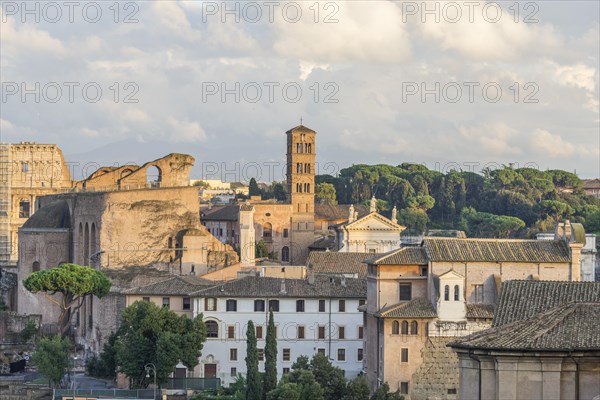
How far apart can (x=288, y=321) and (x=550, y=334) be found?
40.2 metres

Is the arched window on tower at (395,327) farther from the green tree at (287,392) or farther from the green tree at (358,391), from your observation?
the green tree at (287,392)

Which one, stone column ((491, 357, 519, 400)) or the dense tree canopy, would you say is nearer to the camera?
stone column ((491, 357, 519, 400))

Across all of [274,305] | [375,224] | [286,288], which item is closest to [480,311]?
[274,305]

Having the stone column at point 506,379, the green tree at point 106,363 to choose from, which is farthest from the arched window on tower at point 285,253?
the stone column at point 506,379

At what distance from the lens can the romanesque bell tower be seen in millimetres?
108562

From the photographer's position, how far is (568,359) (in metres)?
25.7

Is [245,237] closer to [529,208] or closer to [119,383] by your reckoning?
[119,383]

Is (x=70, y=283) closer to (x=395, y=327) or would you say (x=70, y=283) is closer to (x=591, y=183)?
(x=395, y=327)

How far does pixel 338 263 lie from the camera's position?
79.5 metres

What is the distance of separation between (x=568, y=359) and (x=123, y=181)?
65.5 m

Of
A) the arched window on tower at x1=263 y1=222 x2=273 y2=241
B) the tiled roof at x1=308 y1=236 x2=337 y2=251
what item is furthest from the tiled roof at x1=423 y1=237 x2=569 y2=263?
the arched window on tower at x1=263 y1=222 x2=273 y2=241

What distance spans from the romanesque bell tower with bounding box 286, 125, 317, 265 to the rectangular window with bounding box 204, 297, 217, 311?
1649 inches

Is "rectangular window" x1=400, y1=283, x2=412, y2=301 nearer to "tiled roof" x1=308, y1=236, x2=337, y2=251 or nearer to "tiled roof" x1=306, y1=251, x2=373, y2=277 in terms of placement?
"tiled roof" x1=306, y1=251, x2=373, y2=277

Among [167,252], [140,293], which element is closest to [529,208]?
[167,252]
